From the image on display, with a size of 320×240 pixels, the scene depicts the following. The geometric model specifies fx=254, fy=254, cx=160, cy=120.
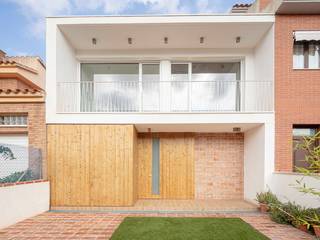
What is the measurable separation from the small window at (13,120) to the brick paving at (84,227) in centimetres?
376

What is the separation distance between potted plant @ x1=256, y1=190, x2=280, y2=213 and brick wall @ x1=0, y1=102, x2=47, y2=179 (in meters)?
8.19

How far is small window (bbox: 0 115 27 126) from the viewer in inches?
400

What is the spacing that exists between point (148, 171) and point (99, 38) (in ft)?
20.3

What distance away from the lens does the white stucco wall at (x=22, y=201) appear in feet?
24.2

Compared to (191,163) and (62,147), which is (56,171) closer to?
Result: (62,147)

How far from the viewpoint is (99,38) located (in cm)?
1068

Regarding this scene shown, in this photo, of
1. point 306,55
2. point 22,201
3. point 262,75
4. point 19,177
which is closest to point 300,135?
point 262,75

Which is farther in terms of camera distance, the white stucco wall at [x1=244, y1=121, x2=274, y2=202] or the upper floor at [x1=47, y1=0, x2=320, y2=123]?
the upper floor at [x1=47, y1=0, x2=320, y2=123]

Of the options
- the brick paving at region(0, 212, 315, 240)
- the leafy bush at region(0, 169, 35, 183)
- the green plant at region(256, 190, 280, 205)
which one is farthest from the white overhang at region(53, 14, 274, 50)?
the brick paving at region(0, 212, 315, 240)

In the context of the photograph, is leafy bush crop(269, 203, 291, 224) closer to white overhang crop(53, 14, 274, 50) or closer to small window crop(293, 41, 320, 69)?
small window crop(293, 41, 320, 69)

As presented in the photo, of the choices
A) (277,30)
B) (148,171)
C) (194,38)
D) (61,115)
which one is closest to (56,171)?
(61,115)

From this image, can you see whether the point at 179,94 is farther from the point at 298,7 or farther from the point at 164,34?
the point at 298,7

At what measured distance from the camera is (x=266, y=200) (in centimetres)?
920

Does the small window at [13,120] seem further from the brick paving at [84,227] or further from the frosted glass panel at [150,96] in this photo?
the frosted glass panel at [150,96]
